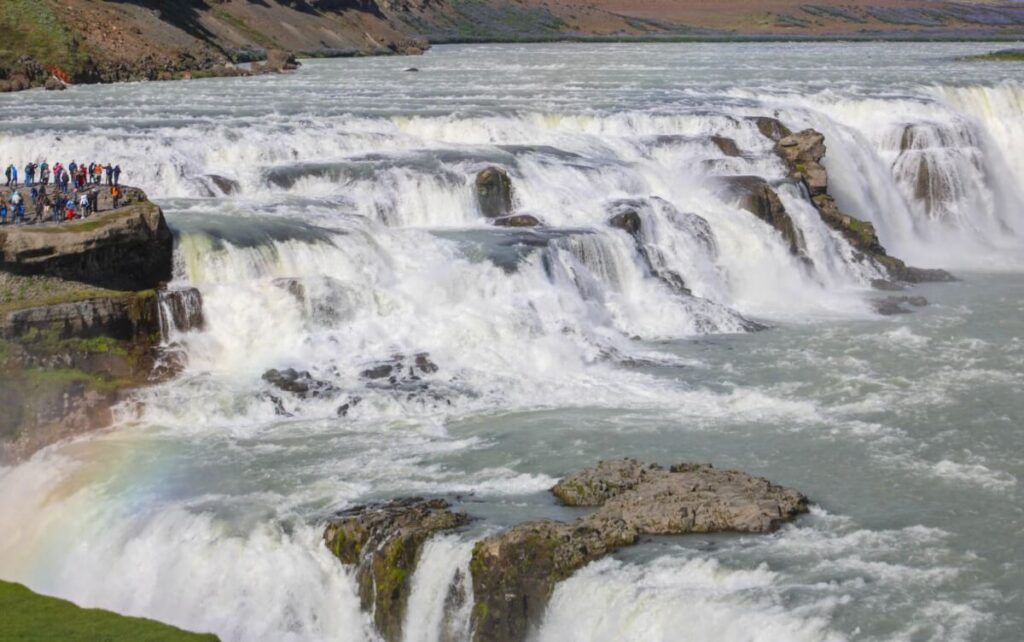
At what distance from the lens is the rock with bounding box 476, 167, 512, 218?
1594 inches

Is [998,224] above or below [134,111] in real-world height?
below

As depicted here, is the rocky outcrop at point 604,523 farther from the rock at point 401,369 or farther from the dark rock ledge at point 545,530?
the rock at point 401,369

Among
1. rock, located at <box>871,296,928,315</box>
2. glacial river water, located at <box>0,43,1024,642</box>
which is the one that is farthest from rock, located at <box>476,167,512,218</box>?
rock, located at <box>871,296,928,315</box>

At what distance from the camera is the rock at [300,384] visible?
28.8 metres

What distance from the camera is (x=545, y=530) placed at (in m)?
20.4

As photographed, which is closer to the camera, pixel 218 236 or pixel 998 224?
pixel 218 236

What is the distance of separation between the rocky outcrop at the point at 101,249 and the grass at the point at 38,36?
48194 mm

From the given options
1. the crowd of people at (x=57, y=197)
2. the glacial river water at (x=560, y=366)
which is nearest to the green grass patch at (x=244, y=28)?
the glacial river water at (x=560, y=366)

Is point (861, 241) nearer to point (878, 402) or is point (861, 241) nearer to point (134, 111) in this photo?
point (878, 402)

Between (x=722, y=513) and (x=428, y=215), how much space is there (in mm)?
20239

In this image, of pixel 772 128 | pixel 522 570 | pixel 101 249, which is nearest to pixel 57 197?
pixel 101 249

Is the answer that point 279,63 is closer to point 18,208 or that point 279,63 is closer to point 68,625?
point 18,208

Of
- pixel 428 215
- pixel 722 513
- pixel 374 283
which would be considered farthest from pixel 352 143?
pixel 722 513

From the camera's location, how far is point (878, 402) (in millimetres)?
28156
